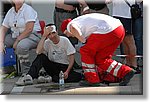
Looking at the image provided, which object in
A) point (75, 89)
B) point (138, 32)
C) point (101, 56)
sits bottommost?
point (75, 89)

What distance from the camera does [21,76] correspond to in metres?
5.28

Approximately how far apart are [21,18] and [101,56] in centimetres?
119

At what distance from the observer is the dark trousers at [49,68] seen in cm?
500

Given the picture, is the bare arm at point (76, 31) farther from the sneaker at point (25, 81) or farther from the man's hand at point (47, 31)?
the sneaker at point (25, 81)

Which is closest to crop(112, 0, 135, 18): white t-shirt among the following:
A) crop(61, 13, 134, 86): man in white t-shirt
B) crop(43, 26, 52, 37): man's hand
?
crop(61, 13, 134, 86): man in white t-shirt

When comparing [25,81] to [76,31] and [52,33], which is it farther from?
[76,31]

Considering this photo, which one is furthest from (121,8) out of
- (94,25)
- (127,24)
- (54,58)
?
(54,58)

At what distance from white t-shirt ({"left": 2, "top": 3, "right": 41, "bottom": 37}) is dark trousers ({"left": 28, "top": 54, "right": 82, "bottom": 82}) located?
1.73 ft

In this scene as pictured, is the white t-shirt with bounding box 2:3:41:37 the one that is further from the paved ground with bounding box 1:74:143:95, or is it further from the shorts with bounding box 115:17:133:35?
the shorts with bounding box 115:17:133:35

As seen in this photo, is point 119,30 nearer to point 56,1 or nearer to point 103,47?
point 103,47

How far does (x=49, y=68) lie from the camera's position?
5055 mm

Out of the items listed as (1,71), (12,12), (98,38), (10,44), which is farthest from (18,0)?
(98,38)

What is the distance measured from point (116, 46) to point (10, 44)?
138 centimetres

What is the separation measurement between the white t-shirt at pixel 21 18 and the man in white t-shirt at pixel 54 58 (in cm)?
39
